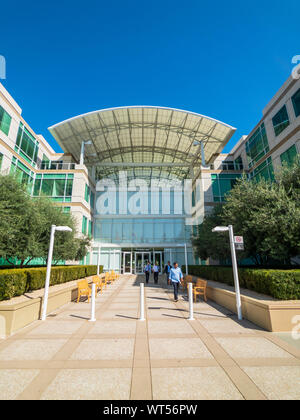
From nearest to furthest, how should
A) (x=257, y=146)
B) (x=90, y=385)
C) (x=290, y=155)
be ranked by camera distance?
(x=90, y=385) → (x=290, y=155) → (x=257, y=146)

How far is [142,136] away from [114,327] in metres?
29.2

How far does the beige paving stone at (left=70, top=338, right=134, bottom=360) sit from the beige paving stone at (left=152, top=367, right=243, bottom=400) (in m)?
0.99

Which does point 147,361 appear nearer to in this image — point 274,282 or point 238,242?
point 238,242

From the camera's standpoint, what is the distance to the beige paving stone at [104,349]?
4125mm

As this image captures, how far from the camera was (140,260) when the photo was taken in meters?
31.8

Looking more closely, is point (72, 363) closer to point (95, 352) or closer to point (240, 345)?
point (95, 352)

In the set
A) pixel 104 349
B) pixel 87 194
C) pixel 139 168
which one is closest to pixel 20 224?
pixel 104 349

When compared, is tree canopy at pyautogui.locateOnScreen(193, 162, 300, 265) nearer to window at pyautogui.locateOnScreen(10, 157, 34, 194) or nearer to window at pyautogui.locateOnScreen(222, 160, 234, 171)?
window at pyautogui.locateOnScreen(222, 160, 234, 171)

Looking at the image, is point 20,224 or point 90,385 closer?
point 90,385

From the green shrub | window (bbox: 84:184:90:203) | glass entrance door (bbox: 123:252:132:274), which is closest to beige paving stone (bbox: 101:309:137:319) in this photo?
the green shrub

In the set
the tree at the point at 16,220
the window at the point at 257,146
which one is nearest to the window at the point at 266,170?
the window at the point at 257,146

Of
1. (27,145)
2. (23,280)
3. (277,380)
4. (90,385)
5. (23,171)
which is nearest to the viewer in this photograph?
(90,385)

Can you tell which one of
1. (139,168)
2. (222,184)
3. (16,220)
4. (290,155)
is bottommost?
(16,220)

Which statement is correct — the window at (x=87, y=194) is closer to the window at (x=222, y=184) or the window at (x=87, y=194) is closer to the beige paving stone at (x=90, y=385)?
the window at (x=222, y=184)
